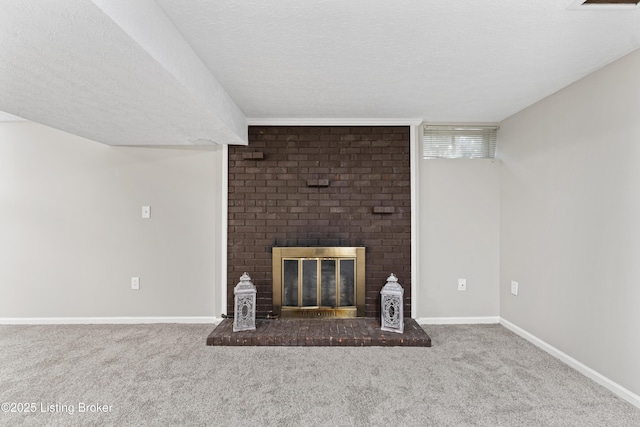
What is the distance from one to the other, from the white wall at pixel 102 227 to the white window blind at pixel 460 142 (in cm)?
224

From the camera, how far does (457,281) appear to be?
3.37 m

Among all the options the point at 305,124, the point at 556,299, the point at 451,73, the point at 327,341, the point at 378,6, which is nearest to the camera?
the point at 378,6

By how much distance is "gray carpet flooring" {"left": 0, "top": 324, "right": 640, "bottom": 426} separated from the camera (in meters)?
1.82

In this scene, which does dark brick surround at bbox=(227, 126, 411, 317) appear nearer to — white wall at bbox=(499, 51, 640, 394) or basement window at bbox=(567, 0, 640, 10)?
white wall at bbox=(499, 51, 640, 394)

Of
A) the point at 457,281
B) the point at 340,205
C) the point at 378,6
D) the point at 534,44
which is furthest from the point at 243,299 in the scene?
the point at 534,44

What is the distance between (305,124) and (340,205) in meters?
0.91

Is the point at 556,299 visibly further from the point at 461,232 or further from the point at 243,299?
the point at 243,299

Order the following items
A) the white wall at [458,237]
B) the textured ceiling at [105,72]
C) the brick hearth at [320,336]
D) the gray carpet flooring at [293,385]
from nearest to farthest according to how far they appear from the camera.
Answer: the textured ceiling at [105,72] → the gray carpet flooring at [293,385] → the brick hearth at [320,336] → the white wall at [458,237]

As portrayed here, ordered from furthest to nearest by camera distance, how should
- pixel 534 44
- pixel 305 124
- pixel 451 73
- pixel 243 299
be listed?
pixel 305 124, pixel 243 299, pixel 451 73, pixel 534 44

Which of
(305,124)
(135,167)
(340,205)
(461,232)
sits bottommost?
(461,232)

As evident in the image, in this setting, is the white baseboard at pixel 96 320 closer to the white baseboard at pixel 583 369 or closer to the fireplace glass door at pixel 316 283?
the fireplace glass door at pixel 316 283

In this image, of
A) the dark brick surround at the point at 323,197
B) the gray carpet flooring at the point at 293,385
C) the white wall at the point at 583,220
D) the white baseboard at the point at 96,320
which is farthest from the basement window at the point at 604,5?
the white baseboard at the point at 96,320

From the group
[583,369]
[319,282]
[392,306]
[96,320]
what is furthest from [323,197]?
[96,320]

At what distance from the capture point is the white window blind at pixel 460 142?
3400 mm
